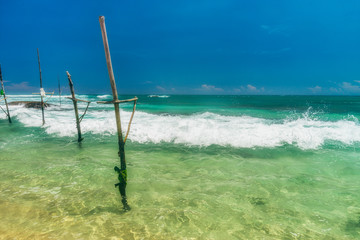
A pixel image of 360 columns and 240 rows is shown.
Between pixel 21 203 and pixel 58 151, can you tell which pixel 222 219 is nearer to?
pixel 21 203

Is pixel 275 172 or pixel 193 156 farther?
pixel 193 156

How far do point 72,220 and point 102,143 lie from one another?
6.86 metres

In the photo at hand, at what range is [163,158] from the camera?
812 centimetres

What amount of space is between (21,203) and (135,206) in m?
2.46

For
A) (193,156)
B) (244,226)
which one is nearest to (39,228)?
(244,226)

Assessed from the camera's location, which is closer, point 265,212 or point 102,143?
point 265,212

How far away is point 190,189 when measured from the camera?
544 centimetres

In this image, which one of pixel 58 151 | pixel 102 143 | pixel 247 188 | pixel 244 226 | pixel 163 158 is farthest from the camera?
pixel 102 143

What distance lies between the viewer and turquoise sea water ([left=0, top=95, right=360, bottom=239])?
3787 mm

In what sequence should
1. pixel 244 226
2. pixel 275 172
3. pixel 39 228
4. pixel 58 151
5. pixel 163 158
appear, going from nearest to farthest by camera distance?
pixel 39 228, pixel 244 226, pixel 275 172, pixel 163 158, pixel 58 151

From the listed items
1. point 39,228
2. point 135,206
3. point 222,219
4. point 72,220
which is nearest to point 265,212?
point 222,219

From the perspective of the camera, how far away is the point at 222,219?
4.12m

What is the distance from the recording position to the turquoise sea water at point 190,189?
3.79m

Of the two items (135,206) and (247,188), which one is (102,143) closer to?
(135,206)
